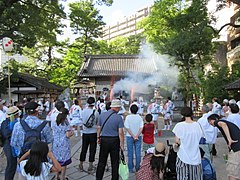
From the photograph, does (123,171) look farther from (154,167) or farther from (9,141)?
(9,141)

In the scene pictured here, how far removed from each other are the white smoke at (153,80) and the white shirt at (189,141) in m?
20.6

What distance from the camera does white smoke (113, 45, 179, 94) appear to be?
2491 cm

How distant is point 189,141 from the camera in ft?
12.4

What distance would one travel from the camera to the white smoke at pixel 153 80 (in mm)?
24911

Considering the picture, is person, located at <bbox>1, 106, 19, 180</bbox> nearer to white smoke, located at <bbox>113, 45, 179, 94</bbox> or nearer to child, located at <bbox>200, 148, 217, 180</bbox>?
child, located at <bbox>200, 148, 217, 180</bbox>

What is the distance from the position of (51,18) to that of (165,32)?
38.5 ft

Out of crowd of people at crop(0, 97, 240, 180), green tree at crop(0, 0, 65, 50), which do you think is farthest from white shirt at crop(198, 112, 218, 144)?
green tree at crop(0, 0, 65, 50)

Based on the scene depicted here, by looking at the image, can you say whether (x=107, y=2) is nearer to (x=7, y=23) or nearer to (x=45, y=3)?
(x=45, y=3)

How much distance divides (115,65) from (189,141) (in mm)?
27312

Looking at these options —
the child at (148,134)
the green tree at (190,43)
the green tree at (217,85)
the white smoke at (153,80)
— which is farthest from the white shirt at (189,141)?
the white smoke at (153,80)

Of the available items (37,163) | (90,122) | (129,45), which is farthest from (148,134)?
(129,45)

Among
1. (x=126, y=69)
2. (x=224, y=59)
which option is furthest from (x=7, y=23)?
(x=224, y=59)

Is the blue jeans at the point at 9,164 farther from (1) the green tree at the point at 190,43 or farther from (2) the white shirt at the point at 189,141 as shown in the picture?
(1) the green tree at the point at 190,43

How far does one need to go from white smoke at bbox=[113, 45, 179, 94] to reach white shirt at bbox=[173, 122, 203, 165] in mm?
20570
